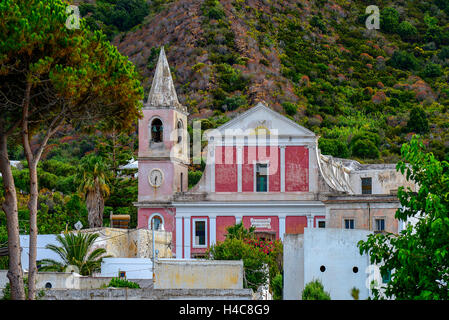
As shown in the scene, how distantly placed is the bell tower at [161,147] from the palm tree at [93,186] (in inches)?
197

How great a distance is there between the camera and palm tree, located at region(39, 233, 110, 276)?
44.4 m

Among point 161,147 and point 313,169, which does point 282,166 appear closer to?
point 313,169

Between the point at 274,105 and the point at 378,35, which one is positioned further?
the point at 378,35

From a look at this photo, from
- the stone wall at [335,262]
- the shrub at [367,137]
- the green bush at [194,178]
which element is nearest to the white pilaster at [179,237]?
the stone wall at [335,262]

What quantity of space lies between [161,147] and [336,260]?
2212 cm

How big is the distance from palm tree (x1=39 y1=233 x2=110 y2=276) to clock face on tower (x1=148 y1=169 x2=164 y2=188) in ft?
27.7

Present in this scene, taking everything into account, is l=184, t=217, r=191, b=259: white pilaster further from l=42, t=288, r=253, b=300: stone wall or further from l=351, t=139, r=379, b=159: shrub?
l=351, t=139, r=379, b=159: shrub

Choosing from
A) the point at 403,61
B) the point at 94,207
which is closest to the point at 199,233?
the point at 94,207

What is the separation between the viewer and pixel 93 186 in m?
57.8

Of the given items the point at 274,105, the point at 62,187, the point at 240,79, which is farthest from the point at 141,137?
the point at 240,79
